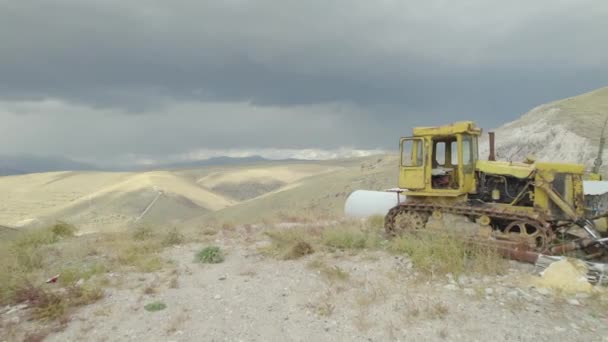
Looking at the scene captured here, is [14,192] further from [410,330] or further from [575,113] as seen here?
[410,330]

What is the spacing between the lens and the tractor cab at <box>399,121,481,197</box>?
405 inches

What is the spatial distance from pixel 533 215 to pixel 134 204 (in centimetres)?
7545

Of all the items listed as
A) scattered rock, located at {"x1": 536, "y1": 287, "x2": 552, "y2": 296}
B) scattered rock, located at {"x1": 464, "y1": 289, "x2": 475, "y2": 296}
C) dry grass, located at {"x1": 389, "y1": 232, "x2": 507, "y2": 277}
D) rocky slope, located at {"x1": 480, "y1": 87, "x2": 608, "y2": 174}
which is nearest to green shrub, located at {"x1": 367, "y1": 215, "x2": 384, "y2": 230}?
dry grass, located at {"x1": 389, "y1": 232, "x2": 507, "y2": 277}

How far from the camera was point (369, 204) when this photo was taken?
1573cm

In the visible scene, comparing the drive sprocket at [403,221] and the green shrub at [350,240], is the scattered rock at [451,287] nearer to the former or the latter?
the green shrub at [350,240]

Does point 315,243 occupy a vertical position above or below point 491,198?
below

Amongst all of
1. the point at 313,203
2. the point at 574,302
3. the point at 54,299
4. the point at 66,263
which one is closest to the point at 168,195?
the point at 313,203

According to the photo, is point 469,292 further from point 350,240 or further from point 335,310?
point 350,240

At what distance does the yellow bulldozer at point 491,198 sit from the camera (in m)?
9.04

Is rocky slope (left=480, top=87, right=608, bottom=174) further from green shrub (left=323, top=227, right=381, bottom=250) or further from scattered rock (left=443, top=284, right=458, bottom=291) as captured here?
scattered rock (left=443, top=284, right=458, bottom=291)

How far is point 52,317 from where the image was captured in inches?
251

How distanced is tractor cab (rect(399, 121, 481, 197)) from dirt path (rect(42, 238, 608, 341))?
9.40 feet

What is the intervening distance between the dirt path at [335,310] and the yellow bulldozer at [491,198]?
1.53 metres

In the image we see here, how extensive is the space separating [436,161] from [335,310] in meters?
6.08
